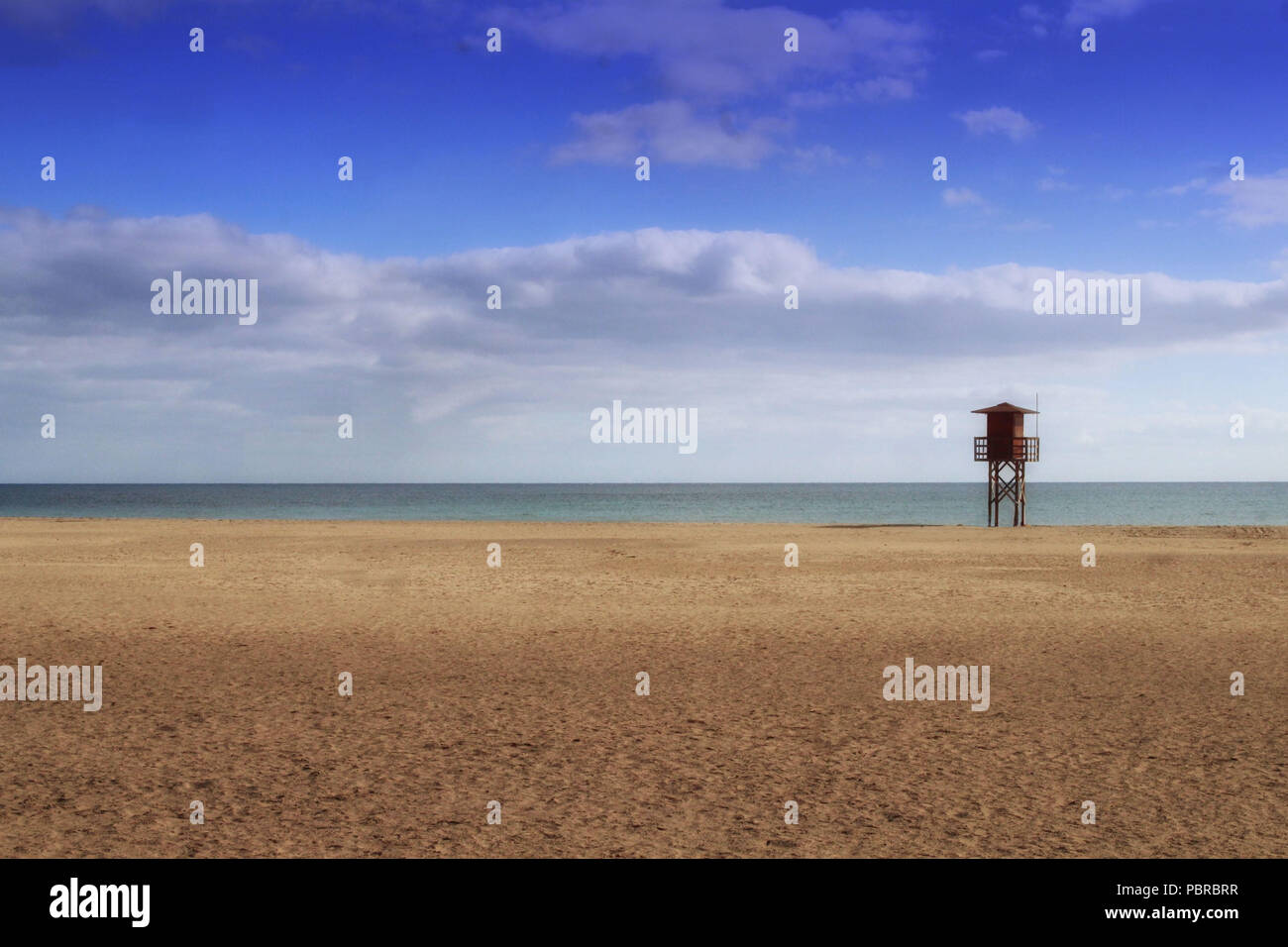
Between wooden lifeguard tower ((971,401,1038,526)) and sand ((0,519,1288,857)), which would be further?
wooden lifeguard tower ((971,401,1038,526))

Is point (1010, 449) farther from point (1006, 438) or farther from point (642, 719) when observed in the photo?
point (642, 719)

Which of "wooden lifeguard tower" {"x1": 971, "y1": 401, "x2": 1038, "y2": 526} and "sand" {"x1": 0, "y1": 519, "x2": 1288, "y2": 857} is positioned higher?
"wooden lifeguard tower" {"x1": 971, "y1": 401, "x2": 1038, "y2": 526}

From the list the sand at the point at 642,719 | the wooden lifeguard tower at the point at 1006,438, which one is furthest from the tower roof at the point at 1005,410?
the sand at the point at 642,719

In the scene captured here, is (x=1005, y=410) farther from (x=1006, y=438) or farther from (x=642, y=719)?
(x=642, y=719)

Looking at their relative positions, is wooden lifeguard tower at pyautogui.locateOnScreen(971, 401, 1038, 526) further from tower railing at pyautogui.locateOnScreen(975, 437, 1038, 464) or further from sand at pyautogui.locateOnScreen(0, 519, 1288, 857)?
sand at pyautogui.locateOnScreen(0, 519, 1288, 857)

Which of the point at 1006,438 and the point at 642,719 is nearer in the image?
the point at 642,719

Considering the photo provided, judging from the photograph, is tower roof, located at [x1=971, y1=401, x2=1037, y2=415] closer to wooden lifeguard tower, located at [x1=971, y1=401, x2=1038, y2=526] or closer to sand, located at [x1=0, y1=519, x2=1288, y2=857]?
wooden lifeguard tower, located at [x1=971, y1=401, x2=1038, y2=526]

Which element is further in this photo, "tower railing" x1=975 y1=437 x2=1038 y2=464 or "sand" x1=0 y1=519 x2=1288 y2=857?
"tower railing" x1=975 y1=437 x2=1038 y2=464

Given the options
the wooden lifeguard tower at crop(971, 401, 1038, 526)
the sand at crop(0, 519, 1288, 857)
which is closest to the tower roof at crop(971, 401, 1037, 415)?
the wooden lifeguard tower at crop(971, 401, 1038, 526)

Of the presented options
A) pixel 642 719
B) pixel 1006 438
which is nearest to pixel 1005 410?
pixel 1006 438

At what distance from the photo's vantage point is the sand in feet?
23.5

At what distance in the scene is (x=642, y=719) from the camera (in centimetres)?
1044

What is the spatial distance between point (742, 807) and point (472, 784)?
2.40m

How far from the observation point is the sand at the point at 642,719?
281 inches
